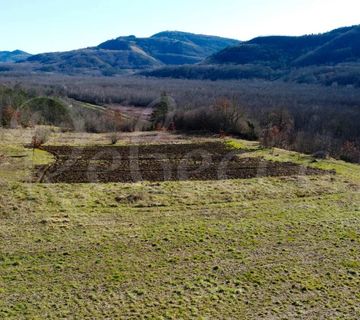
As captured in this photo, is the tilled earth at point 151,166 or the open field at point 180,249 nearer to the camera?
the open field at point 180,249

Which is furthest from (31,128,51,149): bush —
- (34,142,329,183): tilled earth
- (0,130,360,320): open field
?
(0,130,360,320): open field

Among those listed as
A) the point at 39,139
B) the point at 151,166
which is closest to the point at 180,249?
the point at 151,166

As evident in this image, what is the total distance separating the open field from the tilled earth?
1506 mm

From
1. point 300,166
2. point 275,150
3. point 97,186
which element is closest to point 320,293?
point 97,186

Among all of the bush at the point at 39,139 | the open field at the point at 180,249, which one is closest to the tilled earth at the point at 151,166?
→ the bush at the point at 39,139

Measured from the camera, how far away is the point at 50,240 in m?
14.8

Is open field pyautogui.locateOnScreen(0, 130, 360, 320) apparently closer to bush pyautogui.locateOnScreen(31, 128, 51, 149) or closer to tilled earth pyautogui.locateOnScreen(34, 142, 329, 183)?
tilled earth pyautogui.locateOnScreen(34, 142, 329, 183)

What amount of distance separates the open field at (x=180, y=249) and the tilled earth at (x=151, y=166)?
1.51 m

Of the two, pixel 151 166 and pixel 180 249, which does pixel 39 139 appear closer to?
pixel 151 166

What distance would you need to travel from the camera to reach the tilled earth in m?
23.4

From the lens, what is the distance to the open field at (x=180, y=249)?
11.5 m

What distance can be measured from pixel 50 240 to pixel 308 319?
857 centimetres

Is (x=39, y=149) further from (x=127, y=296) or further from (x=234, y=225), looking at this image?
(x=127, y=296)

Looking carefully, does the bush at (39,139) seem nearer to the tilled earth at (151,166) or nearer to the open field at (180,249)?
the tilled earth at (151,166)
